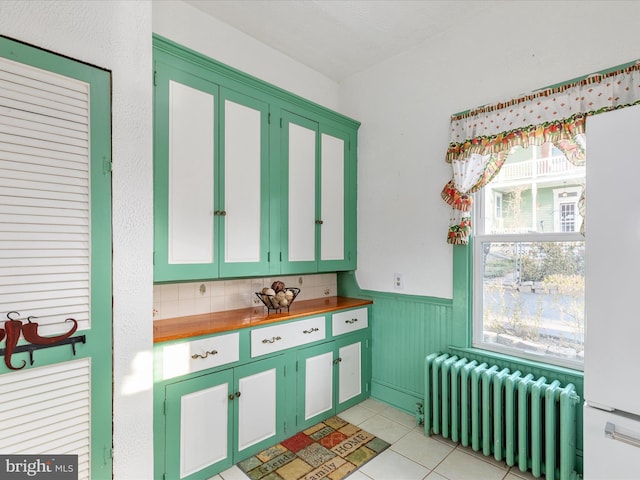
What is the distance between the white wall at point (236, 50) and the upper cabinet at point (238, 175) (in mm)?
420

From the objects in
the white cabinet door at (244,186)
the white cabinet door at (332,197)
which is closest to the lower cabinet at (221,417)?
the white cabinet door at (244,186)

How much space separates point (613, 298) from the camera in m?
1.20

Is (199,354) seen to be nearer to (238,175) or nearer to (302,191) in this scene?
(238,175)

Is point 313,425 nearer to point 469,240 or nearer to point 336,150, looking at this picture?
point 469,240

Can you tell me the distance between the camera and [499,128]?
2227 mm

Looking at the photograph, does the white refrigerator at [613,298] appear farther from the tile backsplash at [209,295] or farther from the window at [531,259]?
the tile backsplash at [209,295]

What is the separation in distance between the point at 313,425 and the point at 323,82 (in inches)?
114

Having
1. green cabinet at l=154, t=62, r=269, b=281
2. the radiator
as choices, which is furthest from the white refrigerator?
green cabinet at l=154, t=62, r=269, b=281

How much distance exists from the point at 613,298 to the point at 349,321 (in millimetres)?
1809

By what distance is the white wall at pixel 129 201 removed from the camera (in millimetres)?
1494

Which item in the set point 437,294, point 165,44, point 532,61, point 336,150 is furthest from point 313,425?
point 532,61

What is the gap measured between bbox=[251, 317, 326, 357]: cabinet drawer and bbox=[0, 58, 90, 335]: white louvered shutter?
3.23 feet

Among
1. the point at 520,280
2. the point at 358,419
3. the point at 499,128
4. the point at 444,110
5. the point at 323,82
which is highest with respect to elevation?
the point at 323,82

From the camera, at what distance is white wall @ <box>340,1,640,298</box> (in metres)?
1.96
